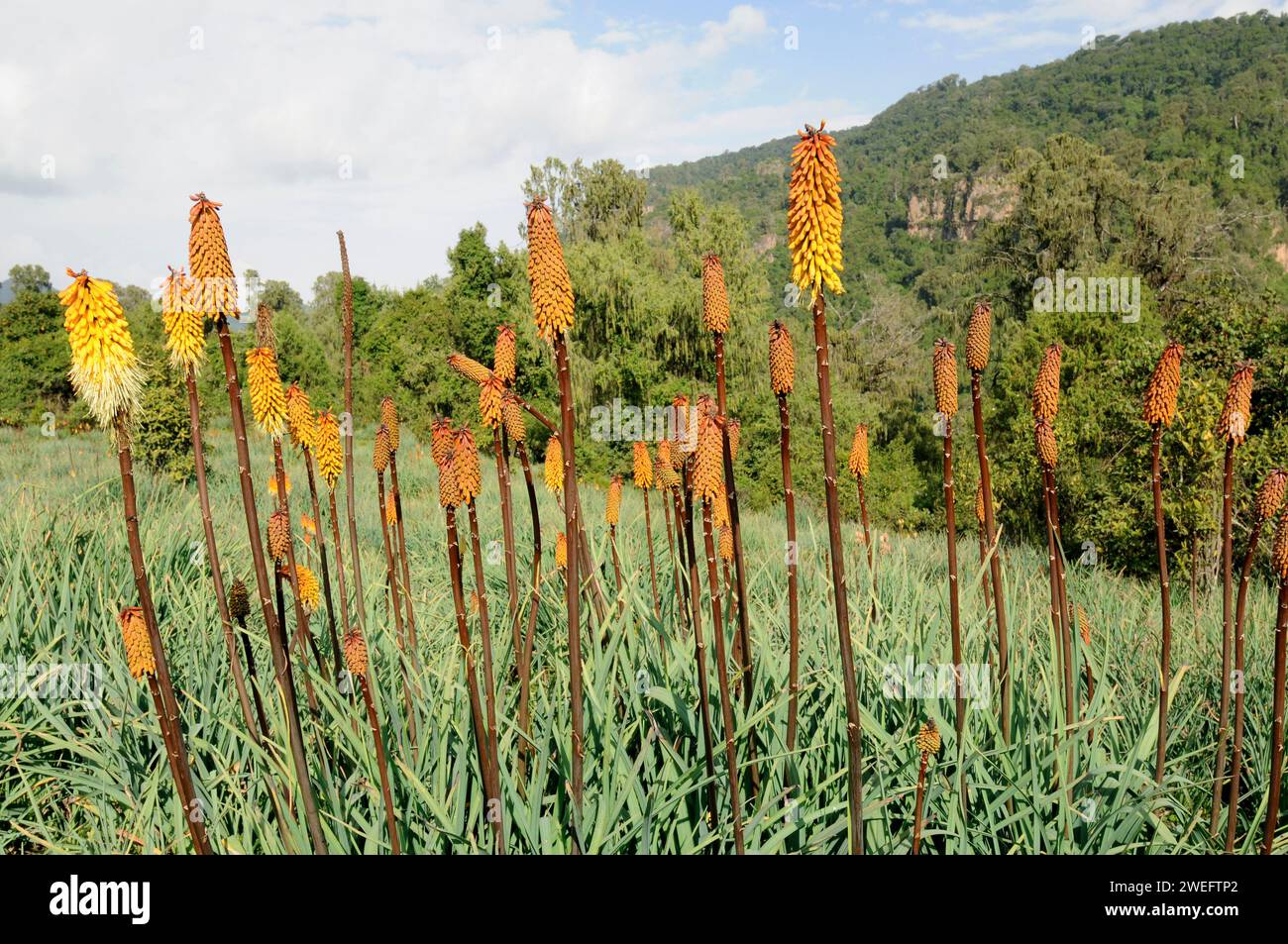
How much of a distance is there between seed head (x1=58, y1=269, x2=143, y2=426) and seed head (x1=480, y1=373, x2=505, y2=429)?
40.7 inches

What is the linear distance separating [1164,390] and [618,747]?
8.61ft

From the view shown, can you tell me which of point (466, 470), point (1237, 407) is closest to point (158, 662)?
point (466, 470)

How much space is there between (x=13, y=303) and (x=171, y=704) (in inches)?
2081

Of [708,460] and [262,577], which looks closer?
[262,577]

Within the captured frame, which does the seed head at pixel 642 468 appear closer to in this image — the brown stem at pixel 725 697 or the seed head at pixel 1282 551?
the brown stem at pixel 725 697

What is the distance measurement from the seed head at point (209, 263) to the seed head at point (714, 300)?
4.96 ft

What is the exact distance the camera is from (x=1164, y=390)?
10.4 feet

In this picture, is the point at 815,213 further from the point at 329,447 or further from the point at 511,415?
the point at 329,447

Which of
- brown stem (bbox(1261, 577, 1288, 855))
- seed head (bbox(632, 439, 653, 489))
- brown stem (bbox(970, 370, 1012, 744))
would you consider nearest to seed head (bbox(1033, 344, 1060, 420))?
brown stem (bbox(970, 370, 1012, 744))

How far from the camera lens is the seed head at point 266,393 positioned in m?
3.03

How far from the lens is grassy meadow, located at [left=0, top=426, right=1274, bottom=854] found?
3033 mm

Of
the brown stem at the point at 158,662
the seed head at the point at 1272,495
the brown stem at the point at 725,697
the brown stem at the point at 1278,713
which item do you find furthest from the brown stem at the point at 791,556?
the brown stem at the point at 158,662
